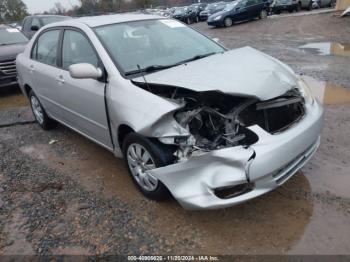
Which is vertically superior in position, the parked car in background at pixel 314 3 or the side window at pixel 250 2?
the side window at pixel 250 2

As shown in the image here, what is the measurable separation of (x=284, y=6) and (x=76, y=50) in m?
25.4

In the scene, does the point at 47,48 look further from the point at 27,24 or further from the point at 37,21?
the point at 27,24

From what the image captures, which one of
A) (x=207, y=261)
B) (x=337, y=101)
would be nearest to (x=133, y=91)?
(x=207, y=261)

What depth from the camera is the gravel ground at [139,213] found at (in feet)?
9.09

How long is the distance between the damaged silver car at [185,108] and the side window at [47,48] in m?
0.18

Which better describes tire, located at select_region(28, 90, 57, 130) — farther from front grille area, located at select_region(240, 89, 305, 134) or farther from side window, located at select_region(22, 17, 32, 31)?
side window, located at select_region(22, 17, 32, 31)

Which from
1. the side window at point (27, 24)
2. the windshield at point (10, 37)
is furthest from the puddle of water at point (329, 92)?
the side window at point (27, 24)

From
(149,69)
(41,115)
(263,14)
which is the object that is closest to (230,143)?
(149,69)

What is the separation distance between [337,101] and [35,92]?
189 inches

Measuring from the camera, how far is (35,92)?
523cm

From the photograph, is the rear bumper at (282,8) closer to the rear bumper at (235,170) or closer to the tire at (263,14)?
the tire at (263,14)

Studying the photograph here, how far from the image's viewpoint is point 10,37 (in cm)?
934

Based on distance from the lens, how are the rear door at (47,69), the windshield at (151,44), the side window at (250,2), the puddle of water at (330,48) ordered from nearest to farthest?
1. the windshield at (151,44)
2. the rear door at (47,69)
3. the puddle of water at (330,48)
4. the side window at (250,2)

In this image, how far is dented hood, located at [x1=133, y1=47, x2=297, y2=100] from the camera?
2.86 meters
